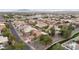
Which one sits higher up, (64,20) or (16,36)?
(64,20)

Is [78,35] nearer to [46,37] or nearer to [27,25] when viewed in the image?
[46,37]

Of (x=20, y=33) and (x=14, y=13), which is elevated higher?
(x=14, y=13)
